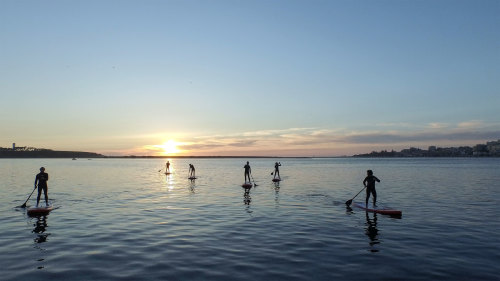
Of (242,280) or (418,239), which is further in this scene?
(418,239)

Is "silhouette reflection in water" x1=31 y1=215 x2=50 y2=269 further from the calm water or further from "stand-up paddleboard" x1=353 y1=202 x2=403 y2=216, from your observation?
"stand-up paddleboard" x1=353 y1=202 x2=403 y2=216

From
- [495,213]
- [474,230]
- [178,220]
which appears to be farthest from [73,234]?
[495,213]

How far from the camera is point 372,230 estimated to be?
54.7 ft

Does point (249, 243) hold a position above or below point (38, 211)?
below

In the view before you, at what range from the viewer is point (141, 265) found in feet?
35.6

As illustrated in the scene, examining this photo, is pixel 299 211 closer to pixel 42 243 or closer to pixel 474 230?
pixel 474 230

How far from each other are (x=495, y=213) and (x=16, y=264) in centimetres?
2568

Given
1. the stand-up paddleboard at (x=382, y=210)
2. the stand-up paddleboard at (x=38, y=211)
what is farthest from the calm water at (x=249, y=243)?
the stand-up paddleboard at (x=382, y=210)

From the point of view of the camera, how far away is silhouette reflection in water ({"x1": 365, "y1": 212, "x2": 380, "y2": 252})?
1398 cm

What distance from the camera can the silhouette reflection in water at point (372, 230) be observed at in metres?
14.0

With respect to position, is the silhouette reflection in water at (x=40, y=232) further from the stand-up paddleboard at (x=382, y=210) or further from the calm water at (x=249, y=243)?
the stand-up paddleboard at (x=382, y=210)

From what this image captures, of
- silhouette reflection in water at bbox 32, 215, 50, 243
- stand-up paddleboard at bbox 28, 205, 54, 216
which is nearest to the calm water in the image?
silhouette reflection in water at bbox 32, 215, 50, 243

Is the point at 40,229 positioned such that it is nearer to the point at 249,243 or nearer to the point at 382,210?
the point at 249,243

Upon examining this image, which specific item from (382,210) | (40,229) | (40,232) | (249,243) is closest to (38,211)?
(40,229)
